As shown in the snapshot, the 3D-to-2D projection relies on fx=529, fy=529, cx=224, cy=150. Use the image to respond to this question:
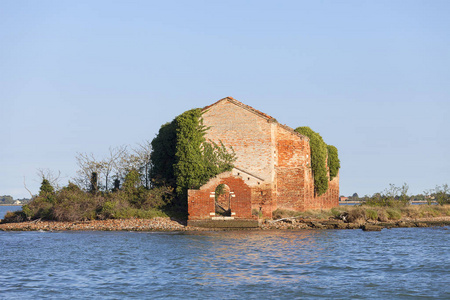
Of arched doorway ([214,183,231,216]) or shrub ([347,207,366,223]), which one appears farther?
shrub ([347,207,366,223])

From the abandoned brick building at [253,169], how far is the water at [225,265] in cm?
278

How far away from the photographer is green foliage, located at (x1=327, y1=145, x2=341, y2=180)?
54375 mm

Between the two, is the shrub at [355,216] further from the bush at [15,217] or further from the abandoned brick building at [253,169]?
A: the bush at [15,217]

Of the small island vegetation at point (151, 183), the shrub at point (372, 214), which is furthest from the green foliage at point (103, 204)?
the shrub at point (372, 214)

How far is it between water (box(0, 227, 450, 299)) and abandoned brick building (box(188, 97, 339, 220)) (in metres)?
2.78

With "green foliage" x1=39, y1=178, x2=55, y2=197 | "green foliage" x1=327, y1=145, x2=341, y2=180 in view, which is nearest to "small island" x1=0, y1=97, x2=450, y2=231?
"green foliage" x1=39, y1=178, x2=55, y2=197

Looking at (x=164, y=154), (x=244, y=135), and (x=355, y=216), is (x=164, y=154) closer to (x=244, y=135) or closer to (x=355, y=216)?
(x=244, y=135)

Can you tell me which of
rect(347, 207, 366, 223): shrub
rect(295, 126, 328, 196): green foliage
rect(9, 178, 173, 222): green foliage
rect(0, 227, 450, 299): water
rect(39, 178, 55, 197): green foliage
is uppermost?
rect(295, 126, 328, 196): green foliage

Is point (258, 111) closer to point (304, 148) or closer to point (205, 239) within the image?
point (304, 148)

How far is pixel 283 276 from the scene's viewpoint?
19.1 metres

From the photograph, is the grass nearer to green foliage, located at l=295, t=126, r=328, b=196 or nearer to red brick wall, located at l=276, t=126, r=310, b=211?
red brick wall, located at l=276, t=126, r=310, b=211

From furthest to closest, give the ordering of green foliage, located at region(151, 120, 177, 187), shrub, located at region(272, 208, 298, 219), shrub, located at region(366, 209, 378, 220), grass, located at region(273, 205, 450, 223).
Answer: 1. shrub, located at region(366, 209, 378, 220)
2. green foliage, located at region(151, 120, 177, 187)
3. grass, located at region(273, 205, 450, 223)
4. shrub, located at region(272, 208, 298, 219)

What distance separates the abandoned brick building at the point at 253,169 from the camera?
3438 cm

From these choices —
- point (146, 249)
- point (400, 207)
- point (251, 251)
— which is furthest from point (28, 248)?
point (400, 207)
